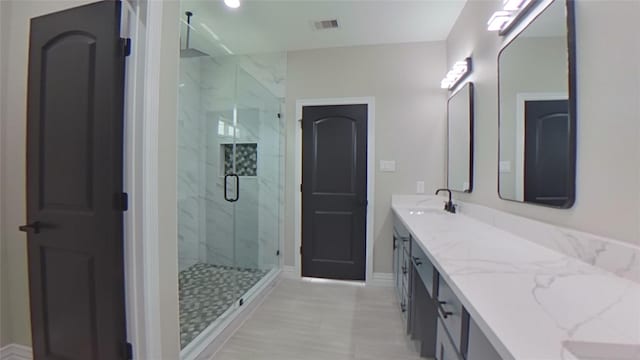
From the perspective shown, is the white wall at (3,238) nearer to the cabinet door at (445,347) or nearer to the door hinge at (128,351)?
the door hinge at (128,351)

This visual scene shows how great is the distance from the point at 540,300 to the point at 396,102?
9.02 ft

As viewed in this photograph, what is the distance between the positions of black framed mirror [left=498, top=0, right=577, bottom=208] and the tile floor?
1.36 metres

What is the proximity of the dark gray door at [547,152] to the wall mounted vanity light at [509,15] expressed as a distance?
→ 51 cm

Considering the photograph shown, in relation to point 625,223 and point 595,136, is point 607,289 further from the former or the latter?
point 595,136

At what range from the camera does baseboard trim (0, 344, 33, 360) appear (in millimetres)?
1716

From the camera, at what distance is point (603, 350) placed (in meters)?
0.51

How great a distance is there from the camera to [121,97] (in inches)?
53.1

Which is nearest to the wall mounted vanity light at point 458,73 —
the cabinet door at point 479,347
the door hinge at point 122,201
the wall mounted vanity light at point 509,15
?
the wall mounted vanity light at point 509,15

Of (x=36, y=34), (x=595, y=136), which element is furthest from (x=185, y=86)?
(x=595, y=136)

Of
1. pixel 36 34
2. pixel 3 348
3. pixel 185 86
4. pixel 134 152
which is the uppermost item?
pixel 185 86

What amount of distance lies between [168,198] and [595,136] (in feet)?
6.43

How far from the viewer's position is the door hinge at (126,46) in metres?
→ 1.36

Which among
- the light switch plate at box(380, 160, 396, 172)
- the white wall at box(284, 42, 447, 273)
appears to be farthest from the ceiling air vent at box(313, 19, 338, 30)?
the light switch plate at box(380, 160, 396, 172)

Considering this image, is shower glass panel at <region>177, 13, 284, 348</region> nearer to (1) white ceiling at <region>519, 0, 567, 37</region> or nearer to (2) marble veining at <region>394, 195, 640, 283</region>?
(2) marble veining at <region>394, 195, 640, 283</region>
